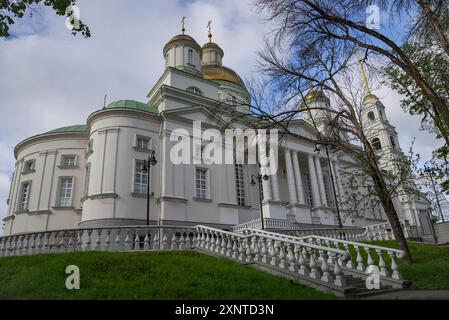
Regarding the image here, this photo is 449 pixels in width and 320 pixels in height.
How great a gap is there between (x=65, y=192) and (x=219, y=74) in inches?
812

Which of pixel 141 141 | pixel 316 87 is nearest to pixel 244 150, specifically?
pixel 141 141

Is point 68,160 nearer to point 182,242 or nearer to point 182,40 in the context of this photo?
point 182,40

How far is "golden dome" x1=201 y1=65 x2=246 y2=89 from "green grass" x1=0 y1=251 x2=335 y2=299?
2778 centimetres

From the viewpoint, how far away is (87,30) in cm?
917

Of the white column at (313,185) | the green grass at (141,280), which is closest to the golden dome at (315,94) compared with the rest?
the green grass at (141,280)

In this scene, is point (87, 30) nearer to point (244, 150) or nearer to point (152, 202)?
point (152, 202)

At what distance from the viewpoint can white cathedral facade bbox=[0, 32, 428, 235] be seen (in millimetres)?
21219

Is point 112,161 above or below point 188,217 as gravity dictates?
above

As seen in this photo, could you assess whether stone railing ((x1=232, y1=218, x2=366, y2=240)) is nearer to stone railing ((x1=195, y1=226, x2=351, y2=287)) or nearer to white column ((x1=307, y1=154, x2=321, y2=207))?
white column ((x1=307, y1=154, x2=321, y2=207))

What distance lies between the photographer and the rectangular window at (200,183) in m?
23.8

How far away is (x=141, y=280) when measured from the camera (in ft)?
25.0

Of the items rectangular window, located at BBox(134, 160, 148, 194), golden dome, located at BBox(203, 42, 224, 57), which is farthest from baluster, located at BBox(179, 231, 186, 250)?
golden dome, located at BBox(203, 42, 224, 57)

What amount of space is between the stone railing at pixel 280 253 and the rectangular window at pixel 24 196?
17.6 m
